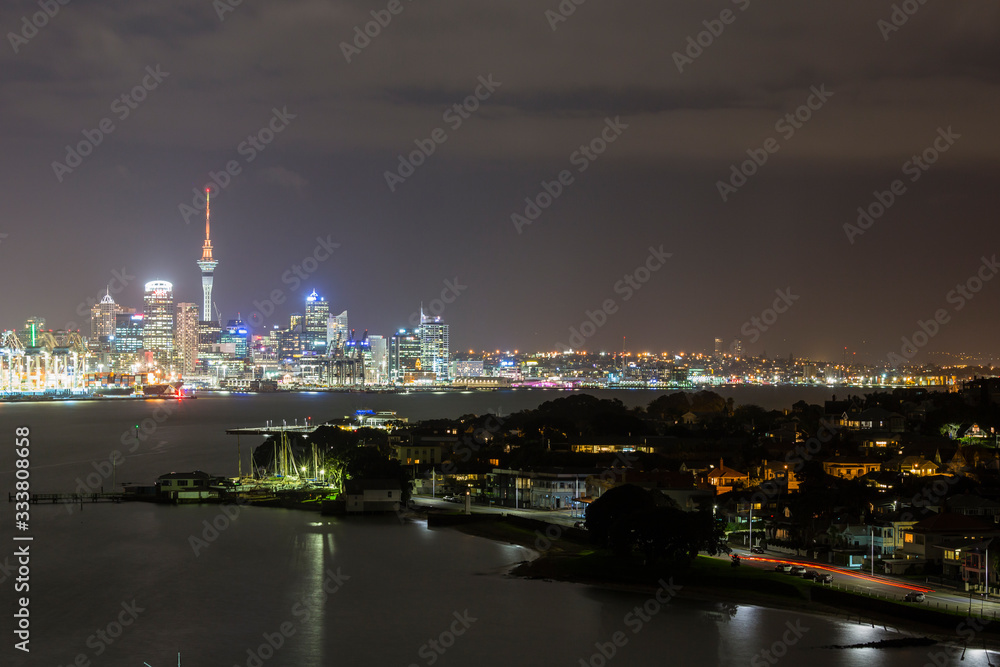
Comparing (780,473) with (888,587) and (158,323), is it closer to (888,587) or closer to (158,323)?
(888,587)

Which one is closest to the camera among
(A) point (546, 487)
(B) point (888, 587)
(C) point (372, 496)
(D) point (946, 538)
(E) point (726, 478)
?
(B) point (888, 587)

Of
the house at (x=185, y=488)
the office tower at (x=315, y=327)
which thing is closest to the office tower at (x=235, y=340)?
the office tower at (x=315, y=327)

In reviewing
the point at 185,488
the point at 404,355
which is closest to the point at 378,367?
the point at 404,355

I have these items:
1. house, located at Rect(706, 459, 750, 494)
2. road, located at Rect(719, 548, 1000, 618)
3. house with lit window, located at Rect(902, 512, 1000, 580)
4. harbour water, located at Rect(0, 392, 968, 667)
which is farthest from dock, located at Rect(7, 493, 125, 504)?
house with lit window, located at Rect(902, 512, 1000, 580)

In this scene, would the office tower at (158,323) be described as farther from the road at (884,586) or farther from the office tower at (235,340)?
the road at (884,586)

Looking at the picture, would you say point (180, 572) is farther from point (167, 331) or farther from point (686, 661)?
point (167, 331)

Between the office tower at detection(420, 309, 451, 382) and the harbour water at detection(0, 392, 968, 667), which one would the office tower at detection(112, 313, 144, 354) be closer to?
the office tower at detection(420, 309, 451, 382)
